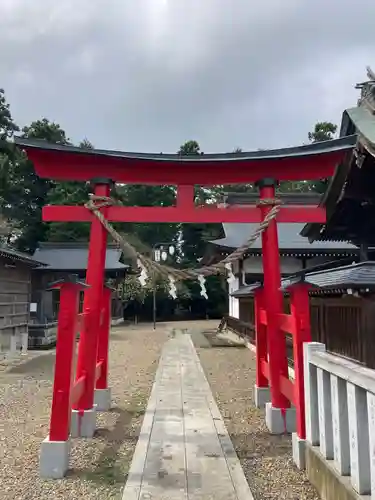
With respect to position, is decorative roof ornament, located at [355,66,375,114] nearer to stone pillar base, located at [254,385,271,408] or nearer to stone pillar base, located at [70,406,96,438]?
stone pillar base, located at [254,385,271,408]

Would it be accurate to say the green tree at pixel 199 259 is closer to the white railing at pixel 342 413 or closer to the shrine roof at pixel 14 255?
the shrine roof at pixel 14 255

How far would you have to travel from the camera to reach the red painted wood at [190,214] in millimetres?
5418

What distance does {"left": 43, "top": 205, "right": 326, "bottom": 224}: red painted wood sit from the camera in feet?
17.8

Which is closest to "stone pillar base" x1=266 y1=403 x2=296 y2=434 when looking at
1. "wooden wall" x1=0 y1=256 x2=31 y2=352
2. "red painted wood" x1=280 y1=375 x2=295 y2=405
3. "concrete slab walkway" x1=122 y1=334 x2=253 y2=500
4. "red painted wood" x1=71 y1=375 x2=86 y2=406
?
"red painted wood" x1=280 y1=375 x2=295 y2=405

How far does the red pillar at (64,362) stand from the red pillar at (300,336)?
7.26ft

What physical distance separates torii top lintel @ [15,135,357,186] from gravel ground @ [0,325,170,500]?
3.30m

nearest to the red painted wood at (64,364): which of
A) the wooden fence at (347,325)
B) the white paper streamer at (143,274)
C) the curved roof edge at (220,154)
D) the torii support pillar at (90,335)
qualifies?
the white paper streamer at (143,274)

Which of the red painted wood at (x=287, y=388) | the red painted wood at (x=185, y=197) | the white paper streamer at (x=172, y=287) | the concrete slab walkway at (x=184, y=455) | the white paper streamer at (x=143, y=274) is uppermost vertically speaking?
the red painted wood at (x=185, y=197)

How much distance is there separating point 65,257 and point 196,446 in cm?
2675

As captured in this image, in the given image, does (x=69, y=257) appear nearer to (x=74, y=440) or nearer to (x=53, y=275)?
(x=53, y=275)

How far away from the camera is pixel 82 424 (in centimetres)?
527

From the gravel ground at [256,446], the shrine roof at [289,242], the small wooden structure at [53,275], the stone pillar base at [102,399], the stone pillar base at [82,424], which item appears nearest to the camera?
the gravel ground at [256,446]

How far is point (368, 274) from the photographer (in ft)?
18.2

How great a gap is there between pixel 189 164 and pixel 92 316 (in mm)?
2332
